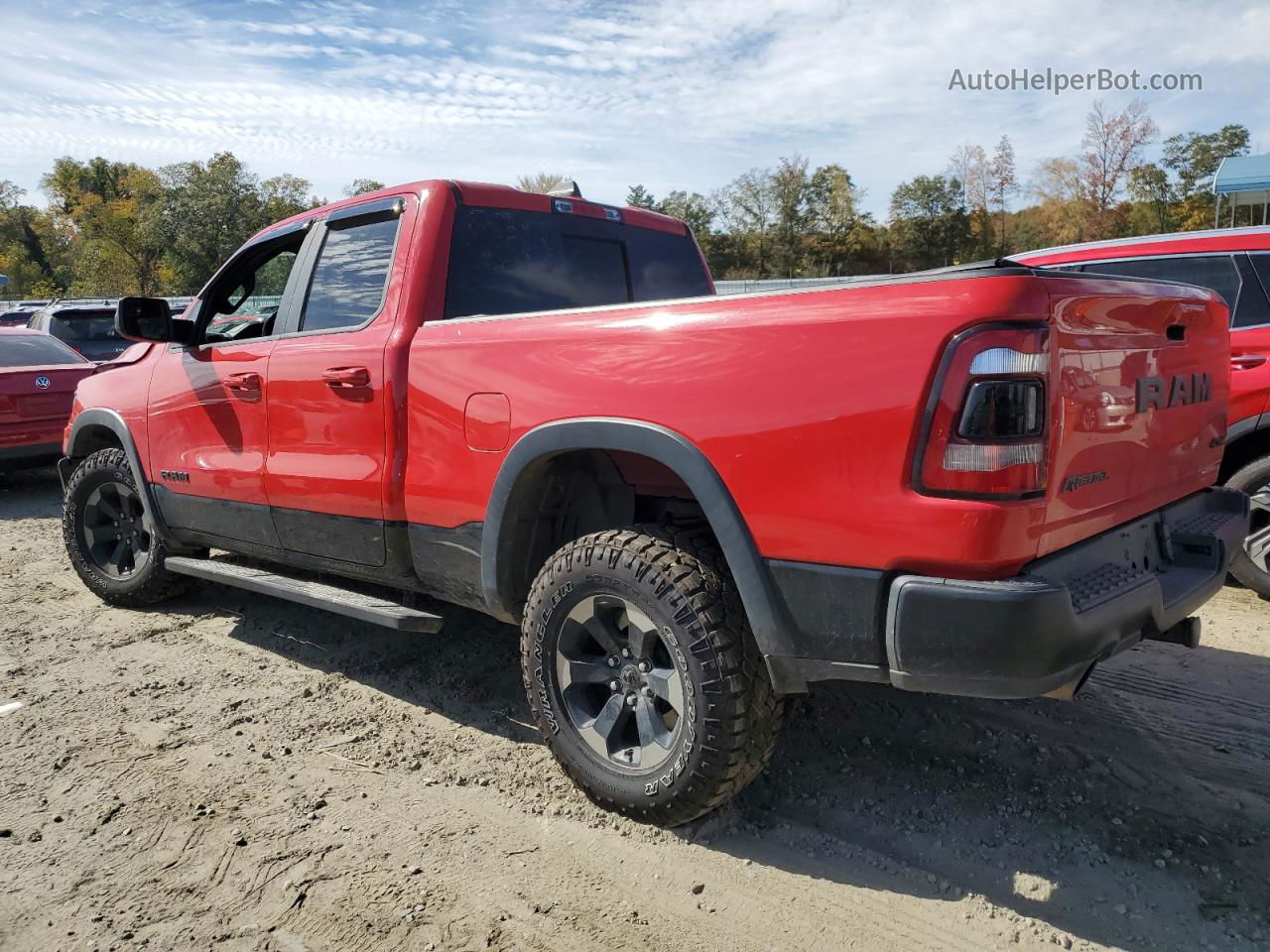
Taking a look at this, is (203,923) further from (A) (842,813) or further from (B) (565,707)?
(A) (842,813)

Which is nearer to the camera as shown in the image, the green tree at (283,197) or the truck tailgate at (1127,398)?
the truck tailgate at (1127,398)

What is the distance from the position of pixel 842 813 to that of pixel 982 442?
4.54ft

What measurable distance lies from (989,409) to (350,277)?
2.63m

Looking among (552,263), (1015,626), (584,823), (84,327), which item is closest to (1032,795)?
(1015,626)

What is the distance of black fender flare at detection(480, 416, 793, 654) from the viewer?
7.52 ft

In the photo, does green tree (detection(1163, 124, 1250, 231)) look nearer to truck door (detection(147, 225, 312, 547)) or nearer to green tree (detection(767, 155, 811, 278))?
green tree (detection(767, 155, 811, 278))

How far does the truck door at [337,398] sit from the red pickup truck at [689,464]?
0.02 metres

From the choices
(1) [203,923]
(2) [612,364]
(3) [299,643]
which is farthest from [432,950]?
(3) [299,643]

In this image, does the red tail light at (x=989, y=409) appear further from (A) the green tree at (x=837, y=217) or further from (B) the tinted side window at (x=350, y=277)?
(A) the green tree at (x=837, y=217)

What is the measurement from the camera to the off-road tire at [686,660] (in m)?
2.40

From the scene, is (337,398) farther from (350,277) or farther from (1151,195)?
(1151,195)

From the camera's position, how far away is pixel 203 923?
7.57 ft

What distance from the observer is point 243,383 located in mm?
3818

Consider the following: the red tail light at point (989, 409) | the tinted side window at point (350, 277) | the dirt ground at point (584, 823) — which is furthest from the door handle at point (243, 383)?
the red tail light at point (989, 409)
